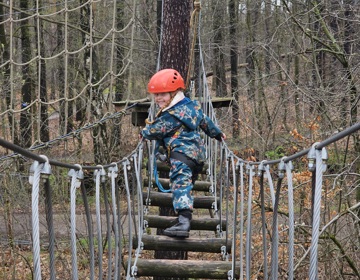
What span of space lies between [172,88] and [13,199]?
3.81 metres

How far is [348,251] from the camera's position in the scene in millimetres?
5781

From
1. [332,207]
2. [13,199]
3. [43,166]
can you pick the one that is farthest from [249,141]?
[43,166]

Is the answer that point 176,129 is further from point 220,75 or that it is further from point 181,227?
point 220,75

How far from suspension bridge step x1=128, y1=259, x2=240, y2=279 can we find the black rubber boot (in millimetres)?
205

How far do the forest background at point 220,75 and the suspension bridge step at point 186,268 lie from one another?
1.50 metres

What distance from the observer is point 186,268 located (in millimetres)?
2998

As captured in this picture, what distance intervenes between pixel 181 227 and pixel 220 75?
38.8ft

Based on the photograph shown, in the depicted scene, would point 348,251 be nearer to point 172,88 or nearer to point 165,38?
point 165,38

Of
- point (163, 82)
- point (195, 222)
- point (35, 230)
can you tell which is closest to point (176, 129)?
point (163, 82)

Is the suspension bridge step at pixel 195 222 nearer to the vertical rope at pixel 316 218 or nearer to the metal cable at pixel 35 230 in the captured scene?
the vertical rope at pixel 316 218

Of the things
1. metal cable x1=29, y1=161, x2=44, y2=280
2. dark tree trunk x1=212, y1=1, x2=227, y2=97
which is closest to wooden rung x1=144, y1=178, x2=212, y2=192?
metal cable x1=29, y1=161, x2=44, y2=280

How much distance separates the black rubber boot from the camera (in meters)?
3.19

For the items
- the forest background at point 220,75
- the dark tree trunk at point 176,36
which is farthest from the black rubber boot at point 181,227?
the dark tree trunk at point 176,36

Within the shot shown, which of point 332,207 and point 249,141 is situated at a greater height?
point 249,141
